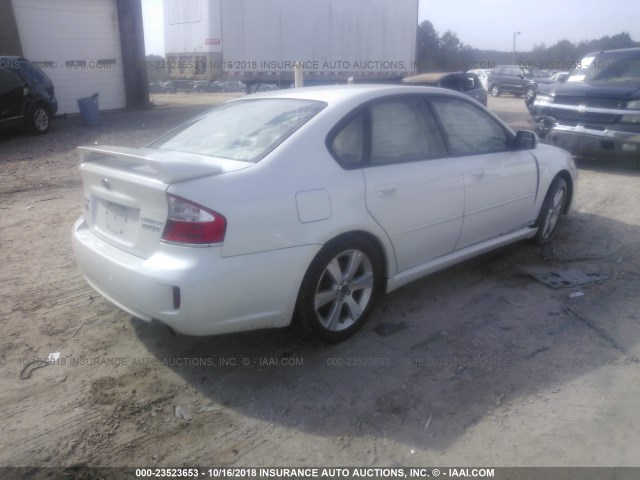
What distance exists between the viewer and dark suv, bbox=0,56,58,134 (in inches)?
432

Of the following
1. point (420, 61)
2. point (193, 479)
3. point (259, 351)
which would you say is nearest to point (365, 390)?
point (259, 351)

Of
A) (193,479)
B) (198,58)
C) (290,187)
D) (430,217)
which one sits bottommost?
(193,479)

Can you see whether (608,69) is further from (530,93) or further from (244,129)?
(530,93)

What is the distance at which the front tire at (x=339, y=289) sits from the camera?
330cm

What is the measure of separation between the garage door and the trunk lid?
524 inches

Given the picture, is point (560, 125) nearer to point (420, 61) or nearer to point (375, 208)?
point (375, 208)

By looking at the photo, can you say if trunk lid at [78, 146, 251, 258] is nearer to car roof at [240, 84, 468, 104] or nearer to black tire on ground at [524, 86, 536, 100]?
car roof at [240, 84, 468, 104]

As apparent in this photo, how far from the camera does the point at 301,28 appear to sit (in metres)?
16.3

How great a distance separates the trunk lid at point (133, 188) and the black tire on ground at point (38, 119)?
9.34 m

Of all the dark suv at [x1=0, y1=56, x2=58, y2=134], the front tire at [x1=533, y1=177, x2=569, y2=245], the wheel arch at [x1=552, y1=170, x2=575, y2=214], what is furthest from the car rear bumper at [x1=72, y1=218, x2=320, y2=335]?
the dark suv at [x1=0, y1=56, x2=58, y2=134]

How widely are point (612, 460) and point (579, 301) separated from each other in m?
1.83

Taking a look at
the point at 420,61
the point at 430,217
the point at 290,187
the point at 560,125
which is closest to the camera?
the point at 290,187

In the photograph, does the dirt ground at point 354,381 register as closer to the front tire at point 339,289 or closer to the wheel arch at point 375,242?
the front tire at point 339,289

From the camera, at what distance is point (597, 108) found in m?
8.66
